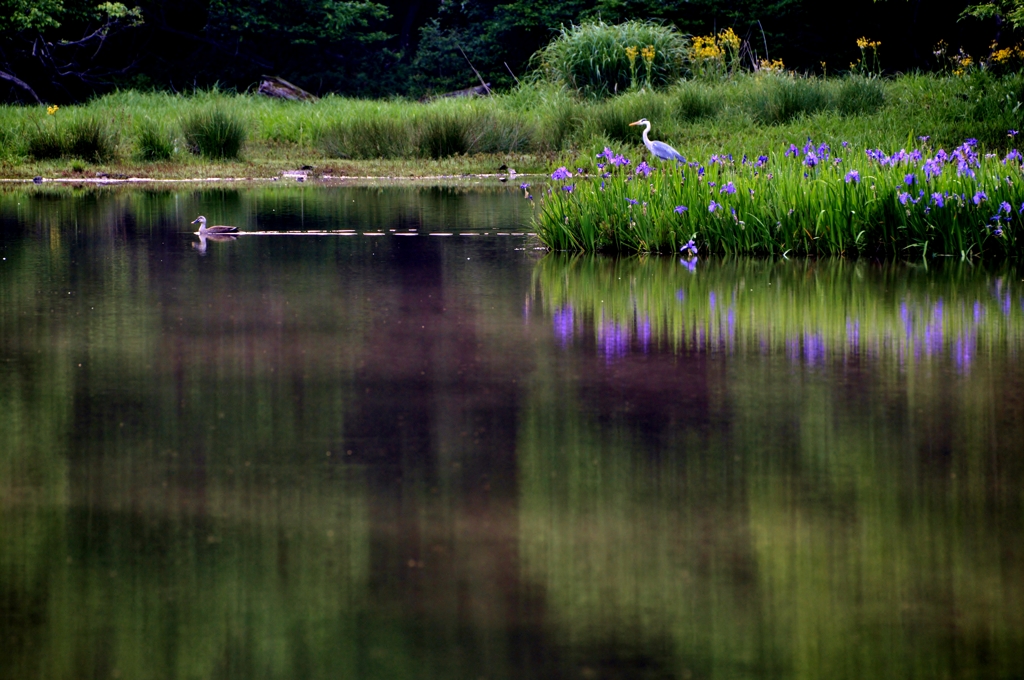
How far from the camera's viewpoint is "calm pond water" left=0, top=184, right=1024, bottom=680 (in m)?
3.24

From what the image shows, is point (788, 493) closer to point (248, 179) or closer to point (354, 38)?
point (248, 179)

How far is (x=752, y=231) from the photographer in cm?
1069

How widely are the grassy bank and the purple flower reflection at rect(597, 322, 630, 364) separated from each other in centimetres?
1111

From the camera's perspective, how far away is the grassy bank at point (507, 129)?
19.5 m

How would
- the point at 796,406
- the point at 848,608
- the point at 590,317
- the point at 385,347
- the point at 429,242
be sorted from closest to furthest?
the point at 848,608 → the point at 796,406 → the point at 385,347 → the point at 590,317 → the point at 429,242

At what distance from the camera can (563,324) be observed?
7527 mm

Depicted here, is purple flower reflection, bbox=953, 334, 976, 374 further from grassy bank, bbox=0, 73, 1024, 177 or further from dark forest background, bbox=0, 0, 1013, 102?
dark forest background, bbox=0, 0, 1013, 102

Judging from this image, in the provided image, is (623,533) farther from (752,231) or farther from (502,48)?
(502,48)

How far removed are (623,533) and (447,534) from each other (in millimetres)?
505

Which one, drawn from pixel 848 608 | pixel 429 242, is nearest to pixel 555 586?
pixel 848 608

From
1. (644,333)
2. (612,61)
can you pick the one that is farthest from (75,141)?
(644,333)

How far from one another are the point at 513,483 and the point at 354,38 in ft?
112

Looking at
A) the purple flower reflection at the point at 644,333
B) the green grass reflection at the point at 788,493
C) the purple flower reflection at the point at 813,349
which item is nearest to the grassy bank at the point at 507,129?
the purple flower reflection at the point at 644,333

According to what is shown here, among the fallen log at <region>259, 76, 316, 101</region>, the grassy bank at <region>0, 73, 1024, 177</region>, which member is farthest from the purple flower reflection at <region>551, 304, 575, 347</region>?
the fallen log at <region>259, 76, 316, 101</region>
